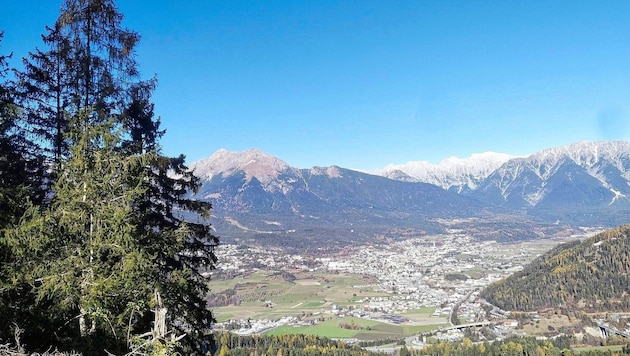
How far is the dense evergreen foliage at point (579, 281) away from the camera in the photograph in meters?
81.1

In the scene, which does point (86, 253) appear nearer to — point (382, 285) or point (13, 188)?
point (13, 188)

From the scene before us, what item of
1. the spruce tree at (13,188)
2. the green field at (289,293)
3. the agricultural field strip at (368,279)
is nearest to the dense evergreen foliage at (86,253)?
the spruce tree at (13,188)

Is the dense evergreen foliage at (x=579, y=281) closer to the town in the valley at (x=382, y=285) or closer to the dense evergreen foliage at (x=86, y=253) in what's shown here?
the town in the valley at (x=382, y=285)

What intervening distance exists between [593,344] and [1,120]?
71.1 meters

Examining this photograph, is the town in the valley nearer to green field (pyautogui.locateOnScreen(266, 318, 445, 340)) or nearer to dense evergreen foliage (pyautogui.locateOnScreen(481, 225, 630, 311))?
green field (pyautogui.locateOnScreen(266, 318, 445, 340))

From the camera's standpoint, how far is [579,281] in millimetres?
86938

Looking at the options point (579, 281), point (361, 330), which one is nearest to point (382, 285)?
point (361, 330)

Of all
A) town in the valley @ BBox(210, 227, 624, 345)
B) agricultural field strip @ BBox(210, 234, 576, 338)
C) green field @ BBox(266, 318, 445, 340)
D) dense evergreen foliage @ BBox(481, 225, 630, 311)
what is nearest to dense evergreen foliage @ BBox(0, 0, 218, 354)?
town in the valley @ BBox(210, 227, 624, 345)

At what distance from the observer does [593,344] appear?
58562mm

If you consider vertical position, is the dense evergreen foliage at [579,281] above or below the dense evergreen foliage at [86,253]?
below

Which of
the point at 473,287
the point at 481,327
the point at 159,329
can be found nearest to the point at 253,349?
the point at 481,327

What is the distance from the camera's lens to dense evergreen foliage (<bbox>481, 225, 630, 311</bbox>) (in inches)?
3191

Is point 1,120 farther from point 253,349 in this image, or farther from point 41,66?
point 253,349

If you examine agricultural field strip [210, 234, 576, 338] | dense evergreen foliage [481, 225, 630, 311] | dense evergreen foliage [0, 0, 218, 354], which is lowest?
agricultural field strip [210, 234, 576, 338]
